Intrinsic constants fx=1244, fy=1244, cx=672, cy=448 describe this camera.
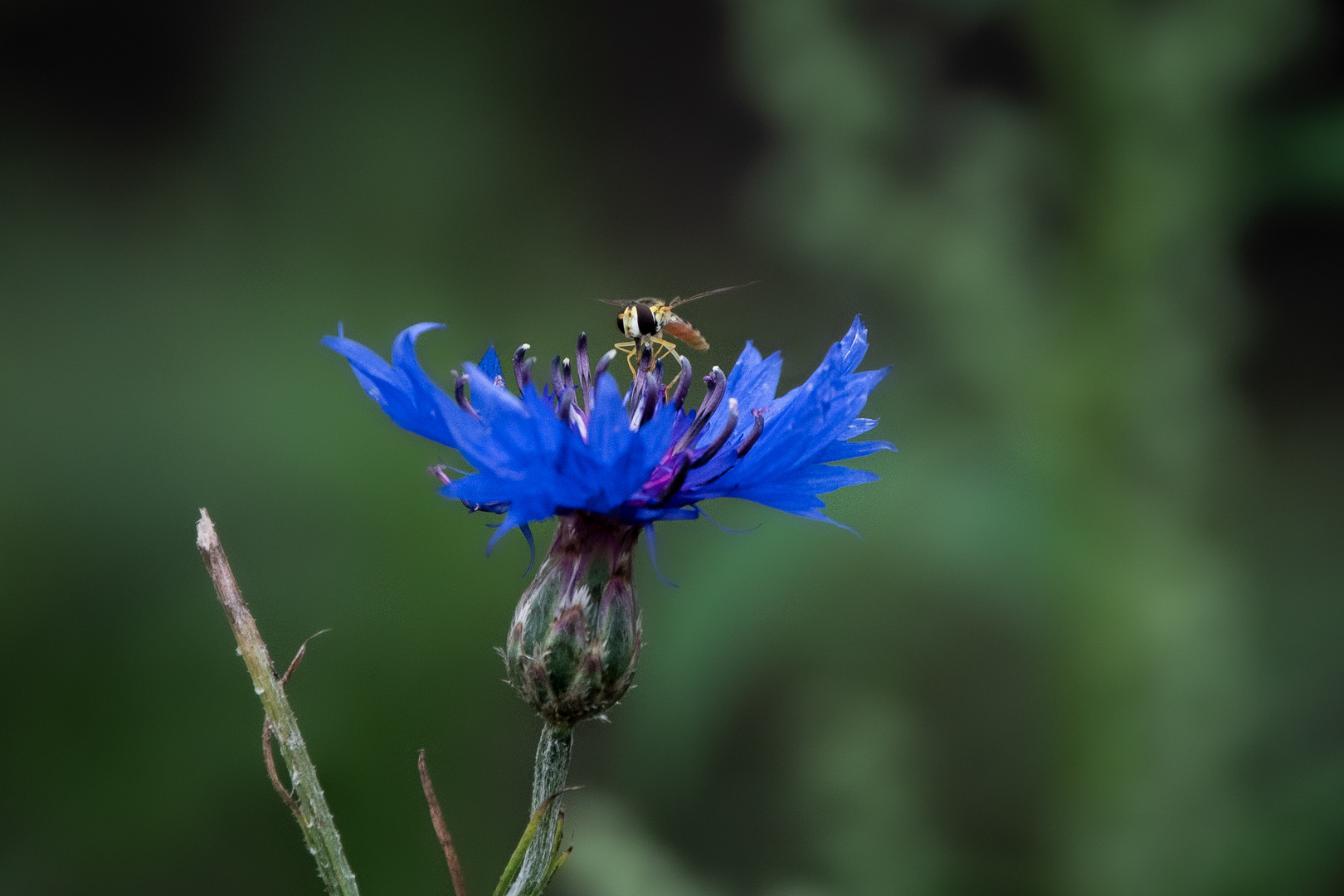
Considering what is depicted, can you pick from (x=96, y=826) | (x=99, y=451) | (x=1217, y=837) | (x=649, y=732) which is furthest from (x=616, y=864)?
(x=99, y=451)

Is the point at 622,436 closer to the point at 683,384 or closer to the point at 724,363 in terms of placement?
the point at 683,384

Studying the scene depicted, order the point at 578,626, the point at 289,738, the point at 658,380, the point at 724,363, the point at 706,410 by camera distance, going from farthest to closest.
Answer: the point at 724,363 → the point at 658,380 → the point at 706,410 → the point at 578,626 → the point at 289,738

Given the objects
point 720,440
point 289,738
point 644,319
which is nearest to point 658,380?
point 720,440

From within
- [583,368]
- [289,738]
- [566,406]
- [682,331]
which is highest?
[682,331]

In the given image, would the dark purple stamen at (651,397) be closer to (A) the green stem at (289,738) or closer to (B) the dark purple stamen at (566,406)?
(B) the dark purple stamen at (566,406)

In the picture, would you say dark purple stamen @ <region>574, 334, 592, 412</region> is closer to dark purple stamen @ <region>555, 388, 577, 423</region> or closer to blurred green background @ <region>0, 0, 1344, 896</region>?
dark purple stamen @ <region>555, 388, 577, 423</region>

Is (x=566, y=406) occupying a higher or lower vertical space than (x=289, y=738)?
higher
